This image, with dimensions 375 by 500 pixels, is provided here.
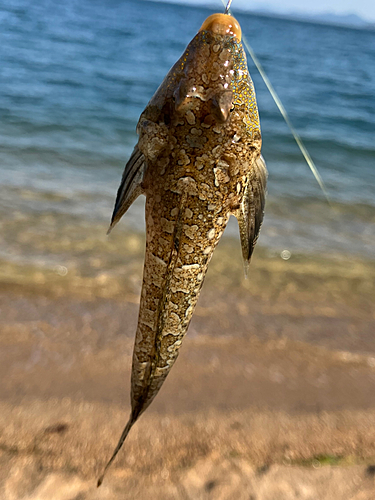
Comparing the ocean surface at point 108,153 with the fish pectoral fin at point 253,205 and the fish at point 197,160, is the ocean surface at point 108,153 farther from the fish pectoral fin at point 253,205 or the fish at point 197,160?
the fish pectoral fin at point 253,205

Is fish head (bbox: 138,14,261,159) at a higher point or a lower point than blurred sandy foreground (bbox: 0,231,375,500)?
higher

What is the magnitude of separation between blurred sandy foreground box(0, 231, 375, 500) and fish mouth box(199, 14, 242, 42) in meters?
2.74

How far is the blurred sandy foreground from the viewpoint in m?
3.21

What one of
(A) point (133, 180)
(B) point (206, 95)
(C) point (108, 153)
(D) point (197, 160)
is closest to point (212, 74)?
(B) point (206, 95)

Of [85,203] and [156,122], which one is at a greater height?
[156,122]

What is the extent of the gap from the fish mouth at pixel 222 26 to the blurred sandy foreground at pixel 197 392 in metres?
2.74

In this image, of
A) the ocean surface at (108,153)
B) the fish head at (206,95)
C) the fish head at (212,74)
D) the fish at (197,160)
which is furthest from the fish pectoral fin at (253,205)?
the ocean surface at (108,153)

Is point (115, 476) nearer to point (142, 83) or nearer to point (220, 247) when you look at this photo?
point (220, 247)

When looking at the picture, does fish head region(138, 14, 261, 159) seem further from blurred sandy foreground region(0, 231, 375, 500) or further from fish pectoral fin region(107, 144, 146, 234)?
blurred sandy foreground region(0, 231, 375, 500)

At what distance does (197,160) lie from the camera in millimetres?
1707

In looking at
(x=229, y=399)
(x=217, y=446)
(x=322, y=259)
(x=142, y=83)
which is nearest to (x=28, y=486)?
(x=217, y=446)

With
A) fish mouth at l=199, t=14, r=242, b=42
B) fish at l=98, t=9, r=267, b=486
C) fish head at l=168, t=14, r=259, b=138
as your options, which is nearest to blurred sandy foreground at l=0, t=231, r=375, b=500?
fish at l=98, t=9, r=267, b=486

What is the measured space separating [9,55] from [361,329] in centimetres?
2225

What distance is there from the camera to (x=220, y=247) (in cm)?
636
